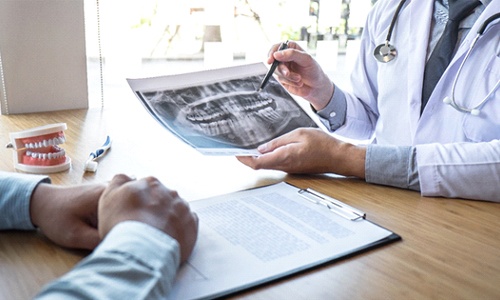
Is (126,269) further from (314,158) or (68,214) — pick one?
(314,158)

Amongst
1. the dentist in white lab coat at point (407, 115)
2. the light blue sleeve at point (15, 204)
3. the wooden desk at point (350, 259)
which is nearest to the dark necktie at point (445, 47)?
the dentist in white lab coat at point (407, 115)

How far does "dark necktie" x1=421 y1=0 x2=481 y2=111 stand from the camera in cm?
113

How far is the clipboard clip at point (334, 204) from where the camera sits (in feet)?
2.55

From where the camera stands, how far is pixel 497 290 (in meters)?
0.61

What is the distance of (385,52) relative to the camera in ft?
4.11

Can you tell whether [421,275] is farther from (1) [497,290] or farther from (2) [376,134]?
(2) [376,134]

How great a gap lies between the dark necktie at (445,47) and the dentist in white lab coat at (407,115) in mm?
13

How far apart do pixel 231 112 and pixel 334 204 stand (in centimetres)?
33

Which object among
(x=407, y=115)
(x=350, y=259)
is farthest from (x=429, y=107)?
(x=350, y=259)

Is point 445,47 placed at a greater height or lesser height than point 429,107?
greater

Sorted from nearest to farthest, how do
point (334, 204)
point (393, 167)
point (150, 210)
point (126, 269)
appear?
point (126, 269) < point (150, 210) < point (334, 204) < point (393, 167)

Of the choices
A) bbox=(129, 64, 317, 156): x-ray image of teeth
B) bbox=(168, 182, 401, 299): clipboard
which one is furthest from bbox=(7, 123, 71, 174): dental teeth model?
bbox=(168, 182, 401, 299): clipboard

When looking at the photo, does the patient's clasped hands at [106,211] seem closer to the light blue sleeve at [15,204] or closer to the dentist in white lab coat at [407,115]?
the light blue sleeve at [15,204]

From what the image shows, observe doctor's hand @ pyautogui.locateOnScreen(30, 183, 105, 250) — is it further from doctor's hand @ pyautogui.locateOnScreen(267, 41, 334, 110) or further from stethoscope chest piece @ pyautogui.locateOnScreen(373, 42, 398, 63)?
stethoscope chest piece @ pyautogui.locateOnScreen(373, 42, 398, 63)
